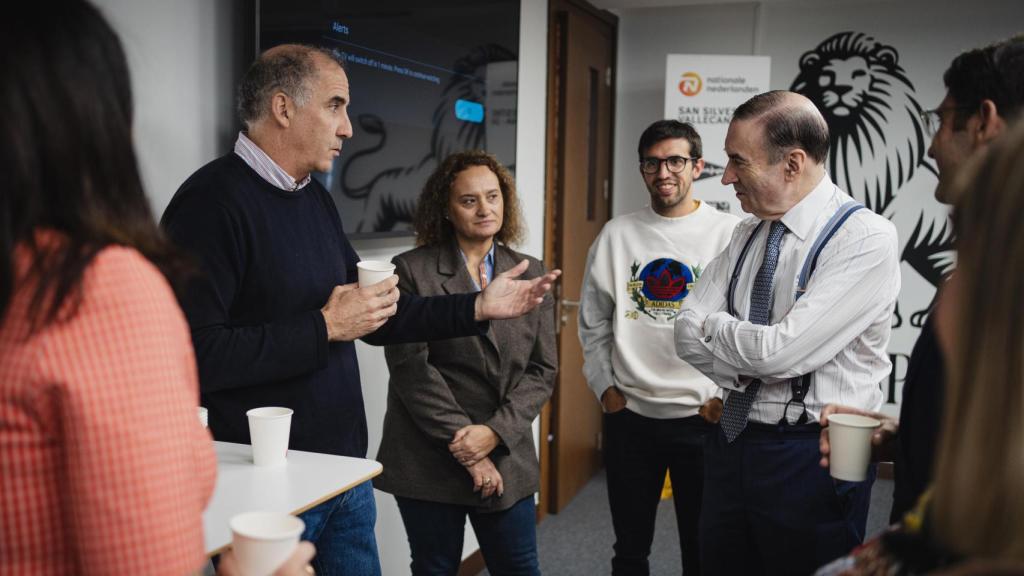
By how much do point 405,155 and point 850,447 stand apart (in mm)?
1774

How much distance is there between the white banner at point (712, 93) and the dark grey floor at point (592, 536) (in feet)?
5.71

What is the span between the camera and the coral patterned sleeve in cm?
76

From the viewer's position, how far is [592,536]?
12.9ft

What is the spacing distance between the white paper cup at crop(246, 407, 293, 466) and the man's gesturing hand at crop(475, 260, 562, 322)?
628 mm

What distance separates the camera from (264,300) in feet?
5.74

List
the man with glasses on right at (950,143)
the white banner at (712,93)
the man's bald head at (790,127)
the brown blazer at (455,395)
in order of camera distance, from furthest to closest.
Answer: the white banner at (712,93)
the brown blazer at (455,395)
the man's bald head at (790,127)
the man with glasses on right at (950,143)

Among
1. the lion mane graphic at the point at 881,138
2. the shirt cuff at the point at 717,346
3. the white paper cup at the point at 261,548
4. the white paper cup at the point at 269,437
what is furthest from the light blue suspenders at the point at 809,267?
the lion mane graphic at the point at 881,138

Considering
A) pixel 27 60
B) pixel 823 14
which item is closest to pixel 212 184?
pixel 27 60

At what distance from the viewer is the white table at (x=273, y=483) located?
128cm

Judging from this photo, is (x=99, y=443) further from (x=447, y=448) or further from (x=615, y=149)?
(x=615, y=149)

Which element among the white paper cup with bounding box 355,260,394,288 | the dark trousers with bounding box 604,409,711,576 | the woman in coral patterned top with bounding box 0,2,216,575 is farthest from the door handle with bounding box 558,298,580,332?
the woman in coral patterned top with bounding box 0,2,216,575

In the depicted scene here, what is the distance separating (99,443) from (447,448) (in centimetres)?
159

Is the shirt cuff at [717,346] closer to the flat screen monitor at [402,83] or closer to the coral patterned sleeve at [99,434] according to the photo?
the flat screen monitor at [402,83]

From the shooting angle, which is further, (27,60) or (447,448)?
(447,448)
